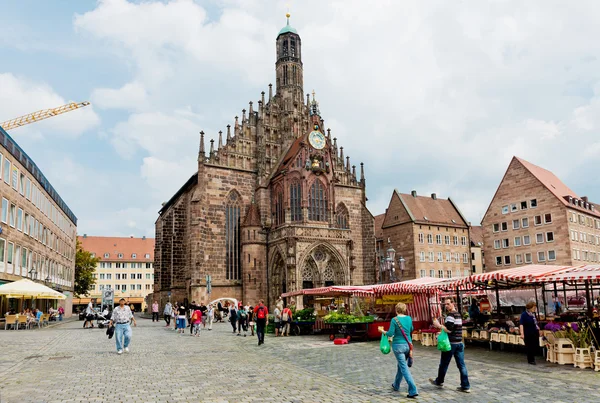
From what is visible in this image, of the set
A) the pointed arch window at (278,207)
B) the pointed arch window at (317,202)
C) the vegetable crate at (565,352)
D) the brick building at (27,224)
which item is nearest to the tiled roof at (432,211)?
the pointed arch window at (317,202)

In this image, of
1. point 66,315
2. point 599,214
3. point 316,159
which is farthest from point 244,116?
point 599,214

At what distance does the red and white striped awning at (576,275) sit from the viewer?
516 inches

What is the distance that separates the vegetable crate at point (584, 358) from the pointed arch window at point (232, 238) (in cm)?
3183

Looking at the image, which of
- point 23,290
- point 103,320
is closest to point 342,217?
point 103,320

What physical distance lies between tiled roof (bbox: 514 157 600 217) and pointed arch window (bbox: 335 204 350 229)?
2280 centimetres

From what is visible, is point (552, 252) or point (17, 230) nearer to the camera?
point (17, 230)

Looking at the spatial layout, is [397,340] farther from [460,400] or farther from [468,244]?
[468,244]

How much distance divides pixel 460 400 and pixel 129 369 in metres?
7.70

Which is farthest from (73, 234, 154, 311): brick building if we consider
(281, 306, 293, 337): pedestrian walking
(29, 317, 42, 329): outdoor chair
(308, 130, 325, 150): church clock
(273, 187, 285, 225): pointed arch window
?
(281, 306, 293, 337): pedestrian walking

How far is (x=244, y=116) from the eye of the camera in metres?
44.4

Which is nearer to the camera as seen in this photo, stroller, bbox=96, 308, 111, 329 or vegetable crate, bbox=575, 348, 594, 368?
vegetable crate, bbox=575, 348, 594, 368

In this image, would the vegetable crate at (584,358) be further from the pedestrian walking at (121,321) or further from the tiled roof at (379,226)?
the tiled roof at (379,226)

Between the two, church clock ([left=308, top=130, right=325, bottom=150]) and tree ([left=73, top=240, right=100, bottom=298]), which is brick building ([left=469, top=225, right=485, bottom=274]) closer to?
church clock ([left=308, top=130, right=325, bottom=150])

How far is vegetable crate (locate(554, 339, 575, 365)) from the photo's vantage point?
12531mm
